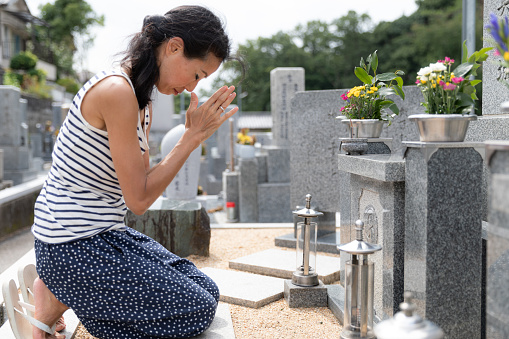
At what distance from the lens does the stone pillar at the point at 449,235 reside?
2160 millimetres

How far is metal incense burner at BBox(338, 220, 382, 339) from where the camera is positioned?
7.13 ft

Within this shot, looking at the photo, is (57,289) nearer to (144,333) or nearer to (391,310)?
(144,333)

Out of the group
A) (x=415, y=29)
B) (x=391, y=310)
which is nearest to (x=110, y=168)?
(x=391, y=310)

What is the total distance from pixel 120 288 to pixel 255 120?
35.0 metres

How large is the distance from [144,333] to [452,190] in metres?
1.53

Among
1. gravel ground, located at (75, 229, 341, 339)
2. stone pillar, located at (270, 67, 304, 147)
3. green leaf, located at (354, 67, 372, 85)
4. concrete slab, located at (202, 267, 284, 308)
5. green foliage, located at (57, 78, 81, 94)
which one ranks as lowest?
gravel ground, located at (75, 229, 341, 339)

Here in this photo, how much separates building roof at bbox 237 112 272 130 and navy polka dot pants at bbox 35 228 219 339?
33.5 meters

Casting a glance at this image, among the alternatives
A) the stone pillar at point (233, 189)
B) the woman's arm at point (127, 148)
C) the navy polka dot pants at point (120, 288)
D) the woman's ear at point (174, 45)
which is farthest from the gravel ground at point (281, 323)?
the stone pillar at point (233, 189)

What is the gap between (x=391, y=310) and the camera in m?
2.61

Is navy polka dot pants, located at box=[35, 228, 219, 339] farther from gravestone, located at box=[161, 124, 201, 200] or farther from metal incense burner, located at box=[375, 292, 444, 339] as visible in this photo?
gravestone, located at box=[161, 124, 201, 200]

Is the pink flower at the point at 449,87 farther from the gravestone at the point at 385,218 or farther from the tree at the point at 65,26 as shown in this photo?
the tree at the point at 65,26

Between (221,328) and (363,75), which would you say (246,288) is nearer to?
(221,328)

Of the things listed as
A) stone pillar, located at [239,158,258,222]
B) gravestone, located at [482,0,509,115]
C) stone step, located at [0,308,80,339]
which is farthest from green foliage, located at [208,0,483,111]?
stone step, located at [0,308,80,339]

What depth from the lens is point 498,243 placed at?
5.36 ft
